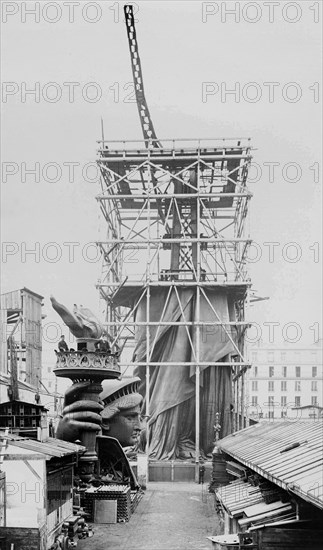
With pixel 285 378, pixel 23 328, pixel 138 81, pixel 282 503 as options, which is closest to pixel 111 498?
pixel 282 503

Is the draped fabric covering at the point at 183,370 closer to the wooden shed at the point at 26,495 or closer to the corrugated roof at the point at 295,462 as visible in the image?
the corrugated roof at the point at 295,462

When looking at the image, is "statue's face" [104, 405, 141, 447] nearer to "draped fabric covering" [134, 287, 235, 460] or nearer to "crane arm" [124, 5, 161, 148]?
"draped fabric covering" [134, 287, 235, 460]

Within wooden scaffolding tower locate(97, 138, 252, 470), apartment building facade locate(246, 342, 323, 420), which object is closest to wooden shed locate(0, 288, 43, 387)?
wooden scaffolding tower locate(97, 138, 252, 470)

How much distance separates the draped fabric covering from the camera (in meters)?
60.4

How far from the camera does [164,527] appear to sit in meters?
33.2

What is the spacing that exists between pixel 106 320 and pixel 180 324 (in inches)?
421

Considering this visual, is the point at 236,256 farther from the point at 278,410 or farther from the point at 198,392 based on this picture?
the point at 278,410

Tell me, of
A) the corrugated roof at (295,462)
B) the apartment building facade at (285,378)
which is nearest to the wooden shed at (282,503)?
the corrugated roof at (295,462)

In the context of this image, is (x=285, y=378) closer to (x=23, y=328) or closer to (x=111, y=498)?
(x=23, y=328)

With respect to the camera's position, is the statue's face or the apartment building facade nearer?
the statue's face

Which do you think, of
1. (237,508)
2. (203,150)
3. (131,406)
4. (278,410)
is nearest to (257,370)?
(278,410)

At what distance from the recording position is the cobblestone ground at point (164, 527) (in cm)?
2923

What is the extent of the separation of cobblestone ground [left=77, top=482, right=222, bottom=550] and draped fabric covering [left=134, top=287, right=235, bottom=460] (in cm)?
1529

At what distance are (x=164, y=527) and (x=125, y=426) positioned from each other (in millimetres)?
12569
